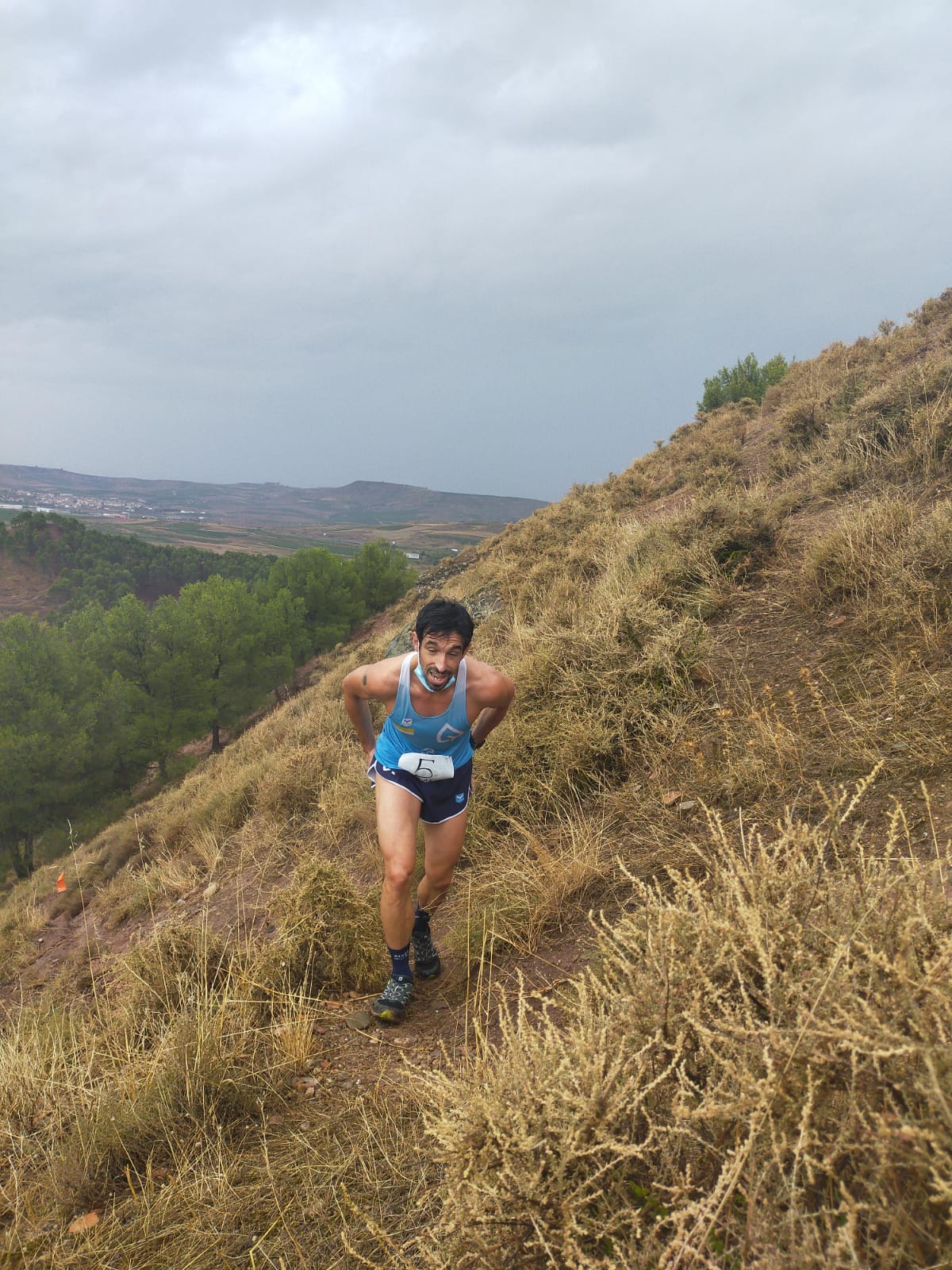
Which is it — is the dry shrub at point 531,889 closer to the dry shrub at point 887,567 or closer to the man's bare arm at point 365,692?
the man's bare arm at point 365,692

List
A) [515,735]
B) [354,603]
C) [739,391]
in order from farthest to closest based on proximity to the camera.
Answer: [354,603]
[739,391]
[515,735]

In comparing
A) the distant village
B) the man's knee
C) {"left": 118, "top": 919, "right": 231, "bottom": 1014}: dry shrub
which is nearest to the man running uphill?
the man's knee

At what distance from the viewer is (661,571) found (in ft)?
18.4

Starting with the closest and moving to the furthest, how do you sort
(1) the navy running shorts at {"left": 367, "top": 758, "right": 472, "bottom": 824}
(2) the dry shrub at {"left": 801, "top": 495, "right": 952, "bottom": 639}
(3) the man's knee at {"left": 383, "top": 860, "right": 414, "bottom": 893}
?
(3) the man's knee at {"left": 383, "top": 860, "right": 414, "bottom": 893} → (1) the navy running shorts at {"left": 367, "top": 758, "right": 472, "bottom": 824} → (2) the dry shrub at {"left": 801, "top": 495, "right": 952, "bottom": 639}

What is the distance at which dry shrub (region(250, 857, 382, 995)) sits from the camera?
300cm

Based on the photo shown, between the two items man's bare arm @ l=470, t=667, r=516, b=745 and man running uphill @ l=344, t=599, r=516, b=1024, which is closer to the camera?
man running uphill @ l=344, t=599, r=516, b=1024

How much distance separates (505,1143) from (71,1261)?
1243mm

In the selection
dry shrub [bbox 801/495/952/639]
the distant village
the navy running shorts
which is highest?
the distant village

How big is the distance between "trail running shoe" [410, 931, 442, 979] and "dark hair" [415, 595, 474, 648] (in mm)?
1426

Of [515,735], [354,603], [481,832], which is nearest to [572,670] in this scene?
[515,735]

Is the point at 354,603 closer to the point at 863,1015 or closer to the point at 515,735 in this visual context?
the point at 515,735

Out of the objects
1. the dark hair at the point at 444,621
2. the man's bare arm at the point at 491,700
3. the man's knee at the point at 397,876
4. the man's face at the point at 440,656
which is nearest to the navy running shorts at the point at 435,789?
the man's bare arm at the point at 491,700

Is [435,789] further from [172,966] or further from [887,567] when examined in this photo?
[887,567]

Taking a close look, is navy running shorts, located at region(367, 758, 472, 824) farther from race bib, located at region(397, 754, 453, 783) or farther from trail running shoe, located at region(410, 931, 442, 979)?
trail running shoe, located at region(410, 931, 442, 979)
